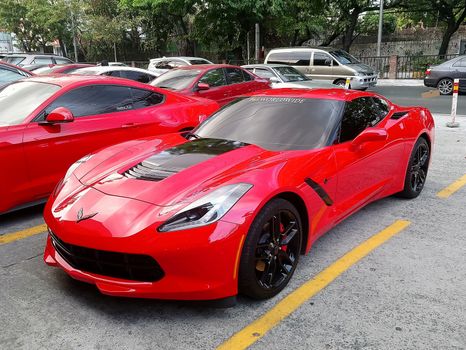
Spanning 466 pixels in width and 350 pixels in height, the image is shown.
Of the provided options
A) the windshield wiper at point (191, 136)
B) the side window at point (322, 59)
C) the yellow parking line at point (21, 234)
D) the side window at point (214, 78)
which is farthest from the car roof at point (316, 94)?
the side window at point (322, 59)

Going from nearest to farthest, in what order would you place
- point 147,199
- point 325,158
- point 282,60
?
point 147,199 < point 325,158 < point 282,60

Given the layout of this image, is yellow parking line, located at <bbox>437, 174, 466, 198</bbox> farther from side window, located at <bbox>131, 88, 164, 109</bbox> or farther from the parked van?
the parked van

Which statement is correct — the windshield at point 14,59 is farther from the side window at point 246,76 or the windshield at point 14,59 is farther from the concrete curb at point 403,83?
the concrete curb at point 403,83

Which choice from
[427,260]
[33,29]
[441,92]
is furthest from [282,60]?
[33,29]

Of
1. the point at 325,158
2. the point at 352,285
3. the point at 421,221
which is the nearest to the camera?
the point at 352,285

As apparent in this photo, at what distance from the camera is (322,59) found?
1712 cm

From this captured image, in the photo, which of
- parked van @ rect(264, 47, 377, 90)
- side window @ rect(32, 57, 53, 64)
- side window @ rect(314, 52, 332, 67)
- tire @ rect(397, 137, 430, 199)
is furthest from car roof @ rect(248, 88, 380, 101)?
side window @ rect(32, 57, 53, 64)

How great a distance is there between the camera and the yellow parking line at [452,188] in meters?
5.17

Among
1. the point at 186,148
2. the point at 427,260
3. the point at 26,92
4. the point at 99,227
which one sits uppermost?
the point at 26,92

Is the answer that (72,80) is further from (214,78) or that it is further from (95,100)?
(214,78)

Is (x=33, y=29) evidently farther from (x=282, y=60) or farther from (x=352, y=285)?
(x=352, y=285)

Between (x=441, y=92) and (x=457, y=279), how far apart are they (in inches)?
575

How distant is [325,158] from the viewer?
3523 millimetres

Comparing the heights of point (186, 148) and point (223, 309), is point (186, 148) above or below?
above
